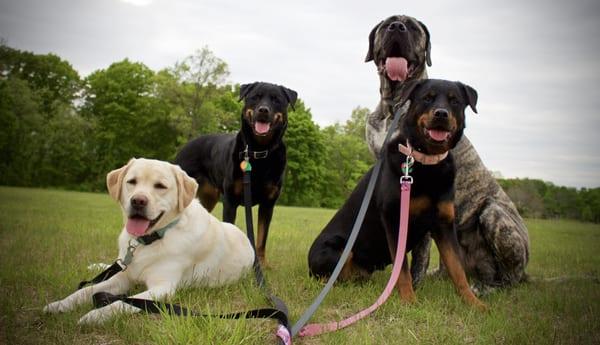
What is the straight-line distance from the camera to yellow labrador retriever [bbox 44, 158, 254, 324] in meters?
3.26

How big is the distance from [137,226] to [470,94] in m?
3.20

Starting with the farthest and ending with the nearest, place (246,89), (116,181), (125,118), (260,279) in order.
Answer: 1. (125,118)
2. (246,89)
3. (260,279)
4. (116,181)

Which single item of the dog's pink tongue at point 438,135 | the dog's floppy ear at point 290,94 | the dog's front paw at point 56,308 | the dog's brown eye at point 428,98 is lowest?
the dog's front paw at point 56,308

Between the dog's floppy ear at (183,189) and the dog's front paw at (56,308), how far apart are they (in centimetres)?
113

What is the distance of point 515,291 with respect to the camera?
171 inches

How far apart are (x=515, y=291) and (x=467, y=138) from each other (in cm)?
177

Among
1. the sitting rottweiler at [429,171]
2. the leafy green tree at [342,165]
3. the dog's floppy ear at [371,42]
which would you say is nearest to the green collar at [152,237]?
the sitting rottweiler at [429,171]

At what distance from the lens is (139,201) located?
323cm

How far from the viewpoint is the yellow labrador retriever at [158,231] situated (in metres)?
3.26

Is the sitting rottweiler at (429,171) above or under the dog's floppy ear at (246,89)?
under

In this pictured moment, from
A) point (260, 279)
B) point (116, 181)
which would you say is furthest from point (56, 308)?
point (260, 279)

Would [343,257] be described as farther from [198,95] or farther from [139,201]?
[198,95]

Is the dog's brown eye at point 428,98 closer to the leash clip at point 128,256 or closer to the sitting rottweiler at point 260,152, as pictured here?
the sitting rottweiler at point 260,152

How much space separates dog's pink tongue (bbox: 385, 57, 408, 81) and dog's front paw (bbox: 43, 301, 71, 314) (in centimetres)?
396
